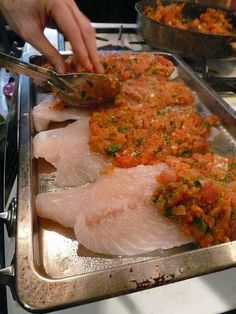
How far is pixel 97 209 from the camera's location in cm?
125

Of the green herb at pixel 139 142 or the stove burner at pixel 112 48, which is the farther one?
the stove burner at pixel 112 48

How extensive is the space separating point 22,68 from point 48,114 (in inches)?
10.6

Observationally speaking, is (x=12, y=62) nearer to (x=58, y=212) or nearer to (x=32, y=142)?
(x=32, y=142)

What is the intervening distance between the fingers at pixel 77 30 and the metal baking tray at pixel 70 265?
60cm

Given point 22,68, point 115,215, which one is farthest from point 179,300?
point 22,68

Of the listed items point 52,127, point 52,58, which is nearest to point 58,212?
point 52,127

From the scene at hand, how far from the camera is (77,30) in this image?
5.50ft

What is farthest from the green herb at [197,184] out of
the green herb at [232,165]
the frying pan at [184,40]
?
the frying pan at [184,40]

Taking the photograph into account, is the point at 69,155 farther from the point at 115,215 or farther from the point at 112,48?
the point at 112,48

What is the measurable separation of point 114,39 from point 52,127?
1.61m

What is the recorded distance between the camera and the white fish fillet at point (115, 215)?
1.19 meters

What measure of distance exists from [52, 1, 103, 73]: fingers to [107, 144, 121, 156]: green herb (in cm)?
55

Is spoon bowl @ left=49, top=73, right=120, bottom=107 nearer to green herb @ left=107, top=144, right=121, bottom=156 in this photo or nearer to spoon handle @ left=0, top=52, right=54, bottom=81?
spoon handle @ left=0, top=52, right=54, bottom=81

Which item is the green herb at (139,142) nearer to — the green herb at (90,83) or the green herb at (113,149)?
the green herb at (113,149)
